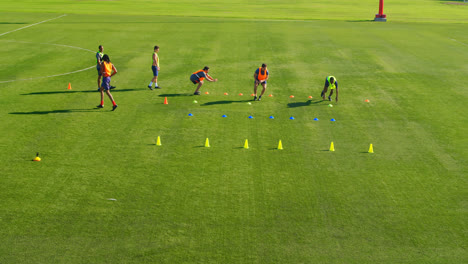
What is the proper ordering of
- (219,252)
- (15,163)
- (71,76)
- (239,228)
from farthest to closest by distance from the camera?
(71,76), (15,163), (239,228), (219,252)

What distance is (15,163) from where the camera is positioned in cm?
1598

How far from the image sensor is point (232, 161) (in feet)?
54.8

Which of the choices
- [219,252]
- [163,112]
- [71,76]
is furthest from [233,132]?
[71,76]

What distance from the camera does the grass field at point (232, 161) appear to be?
39.2 ft

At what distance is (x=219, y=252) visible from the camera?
1147cm

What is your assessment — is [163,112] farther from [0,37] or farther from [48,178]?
[0,37]

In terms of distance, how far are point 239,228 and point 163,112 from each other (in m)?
10.3

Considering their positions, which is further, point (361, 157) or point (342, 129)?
point (342, 129)

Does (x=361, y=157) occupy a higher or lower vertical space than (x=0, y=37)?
lower

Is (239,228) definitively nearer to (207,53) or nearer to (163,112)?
(163,112)

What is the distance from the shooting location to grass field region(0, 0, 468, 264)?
39.2 ft

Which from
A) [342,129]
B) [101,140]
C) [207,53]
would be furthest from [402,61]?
[101,140]

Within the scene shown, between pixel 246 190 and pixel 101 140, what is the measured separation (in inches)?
244

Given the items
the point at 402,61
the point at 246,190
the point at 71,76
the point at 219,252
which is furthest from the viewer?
the point at 402,61
